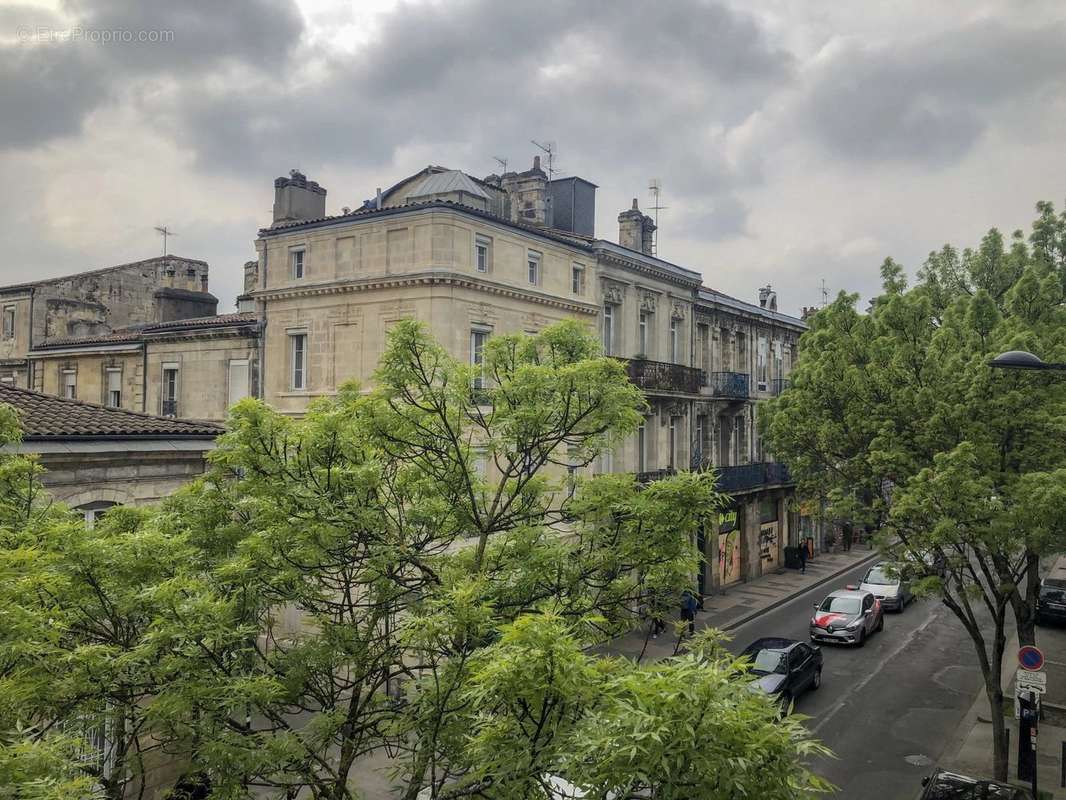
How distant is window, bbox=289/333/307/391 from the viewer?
2519cm

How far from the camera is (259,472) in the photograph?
874cm

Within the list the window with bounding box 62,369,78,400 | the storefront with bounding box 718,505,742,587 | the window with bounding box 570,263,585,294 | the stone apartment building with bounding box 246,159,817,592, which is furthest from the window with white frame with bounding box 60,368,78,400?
the storefront with bounding box 718,505,742,587

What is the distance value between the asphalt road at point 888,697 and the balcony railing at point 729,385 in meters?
8.86

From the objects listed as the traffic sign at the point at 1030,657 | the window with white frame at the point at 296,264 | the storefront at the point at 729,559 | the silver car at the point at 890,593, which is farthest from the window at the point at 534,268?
the silver car at the point at 890,593

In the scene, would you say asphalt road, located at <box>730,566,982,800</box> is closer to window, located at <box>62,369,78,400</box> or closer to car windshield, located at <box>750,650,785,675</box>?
car windshield, located at <box>750,650,785,675</box>

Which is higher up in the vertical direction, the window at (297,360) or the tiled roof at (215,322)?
the tiled roof at (215,322)

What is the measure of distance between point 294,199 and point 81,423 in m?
15.4

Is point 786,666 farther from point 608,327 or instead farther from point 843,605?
point 608,327

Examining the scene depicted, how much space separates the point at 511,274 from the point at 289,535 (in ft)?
56.1

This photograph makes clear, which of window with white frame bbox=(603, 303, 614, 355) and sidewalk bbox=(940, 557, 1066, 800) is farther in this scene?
window with white frame bbox=(603, 303, 614, 355)

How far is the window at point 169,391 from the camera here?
28.8 m

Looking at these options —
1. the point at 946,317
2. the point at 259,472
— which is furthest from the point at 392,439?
the point at 946,317

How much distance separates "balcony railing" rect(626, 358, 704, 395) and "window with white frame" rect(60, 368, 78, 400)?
20.4 m

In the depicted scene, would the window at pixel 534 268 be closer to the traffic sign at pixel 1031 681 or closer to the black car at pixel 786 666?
the black car at pixel 786 666
